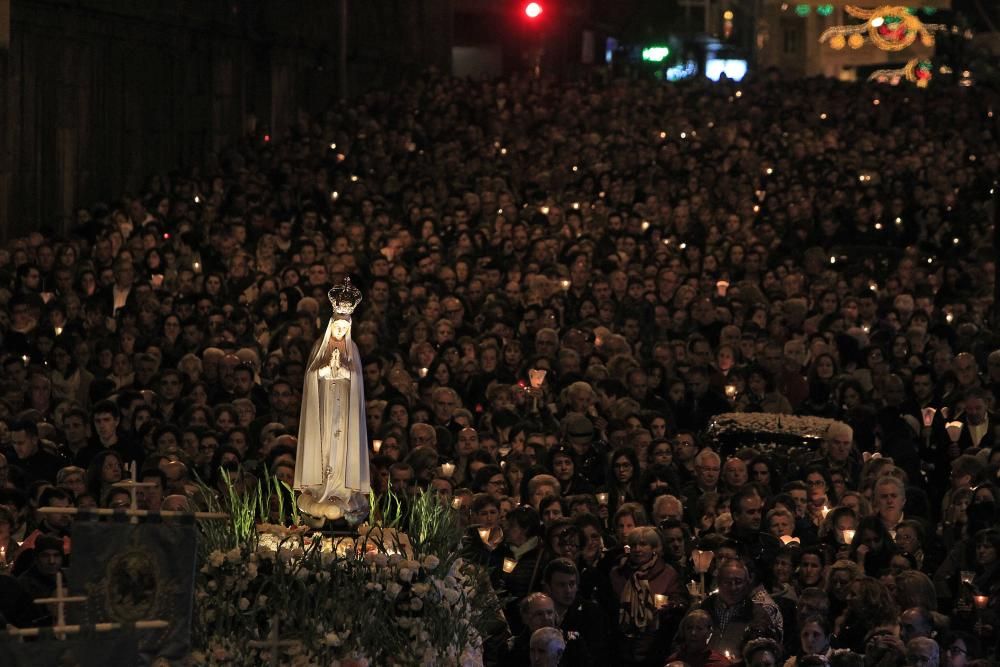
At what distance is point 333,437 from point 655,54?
43768 mm

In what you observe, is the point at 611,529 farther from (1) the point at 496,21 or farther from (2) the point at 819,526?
(1) the point at 496,21

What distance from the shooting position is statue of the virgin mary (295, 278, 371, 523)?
9680 mm

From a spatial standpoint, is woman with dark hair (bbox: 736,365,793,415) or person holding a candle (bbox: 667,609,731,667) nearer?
person holding a candle (bbox: 667,609,731,667)

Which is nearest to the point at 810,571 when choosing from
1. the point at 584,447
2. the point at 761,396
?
the point at 584,447

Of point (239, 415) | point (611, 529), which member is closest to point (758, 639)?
point (611, 529)

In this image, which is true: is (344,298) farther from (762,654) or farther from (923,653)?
(923,653)

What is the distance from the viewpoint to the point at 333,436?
9695mm

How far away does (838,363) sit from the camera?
59.4 ft

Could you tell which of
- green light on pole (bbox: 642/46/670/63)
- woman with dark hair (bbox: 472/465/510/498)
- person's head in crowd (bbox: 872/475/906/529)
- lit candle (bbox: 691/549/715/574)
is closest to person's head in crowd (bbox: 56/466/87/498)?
woman with dark hair (bbox: 472/465/510/498)

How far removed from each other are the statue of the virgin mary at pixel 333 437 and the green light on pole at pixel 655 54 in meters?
43.1

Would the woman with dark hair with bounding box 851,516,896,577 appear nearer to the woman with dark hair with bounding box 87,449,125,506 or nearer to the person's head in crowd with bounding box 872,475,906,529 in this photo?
the person's head in crowd with bounding box 872,475,906,529

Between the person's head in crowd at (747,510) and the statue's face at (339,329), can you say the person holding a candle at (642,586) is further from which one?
the statue's face at (339,329)

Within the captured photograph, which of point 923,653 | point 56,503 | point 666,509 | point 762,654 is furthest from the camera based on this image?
point 666,509

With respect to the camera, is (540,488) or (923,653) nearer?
(923,653)
